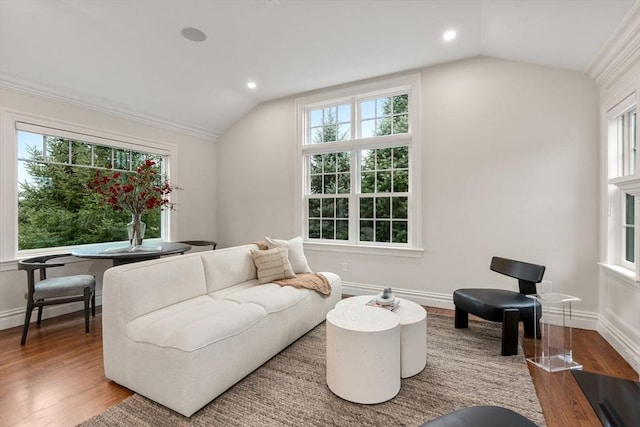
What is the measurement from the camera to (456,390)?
6.69 feet

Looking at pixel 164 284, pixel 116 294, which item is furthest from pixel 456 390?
pixel 116 294

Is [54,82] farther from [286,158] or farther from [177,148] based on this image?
[286,158]

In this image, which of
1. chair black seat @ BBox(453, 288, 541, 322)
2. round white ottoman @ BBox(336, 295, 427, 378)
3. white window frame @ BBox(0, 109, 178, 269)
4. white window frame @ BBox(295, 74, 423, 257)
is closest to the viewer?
round white ottoman @ BBox(336, 295, 427, 378)

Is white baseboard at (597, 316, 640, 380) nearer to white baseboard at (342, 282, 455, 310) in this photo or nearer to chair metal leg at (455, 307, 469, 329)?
chair metal leg at (455, 307, 469, 329)

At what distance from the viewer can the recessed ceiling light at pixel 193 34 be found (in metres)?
3.11

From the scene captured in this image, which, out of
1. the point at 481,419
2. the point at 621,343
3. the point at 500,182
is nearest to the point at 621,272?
the point at 621,343

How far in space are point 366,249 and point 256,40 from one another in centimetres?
284

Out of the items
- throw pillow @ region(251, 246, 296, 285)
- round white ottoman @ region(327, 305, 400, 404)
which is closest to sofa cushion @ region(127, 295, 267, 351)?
round white ottoman @ region(327, 305, 400, 404)

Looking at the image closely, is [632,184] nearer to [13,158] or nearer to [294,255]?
[294,255]

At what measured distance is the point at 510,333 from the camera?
8.18 ft

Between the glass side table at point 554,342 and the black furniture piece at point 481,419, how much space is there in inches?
56.9

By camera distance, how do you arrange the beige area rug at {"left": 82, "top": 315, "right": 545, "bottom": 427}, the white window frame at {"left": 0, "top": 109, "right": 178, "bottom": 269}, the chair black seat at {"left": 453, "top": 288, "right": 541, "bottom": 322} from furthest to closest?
the white window frame at {"left": 0, "top": 109, "right": 178, "bottom": 269} → the chair black seat at {"left": 453, "top": 288, "right": 541, "bottom": 322} → the beige area rug at {"left": 82, "top": 315, "right": 545, "bottom": 427}

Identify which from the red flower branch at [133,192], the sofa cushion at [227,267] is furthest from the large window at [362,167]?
the red flower branch at [133,192]

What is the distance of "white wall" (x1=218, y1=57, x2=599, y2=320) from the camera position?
122 inches
